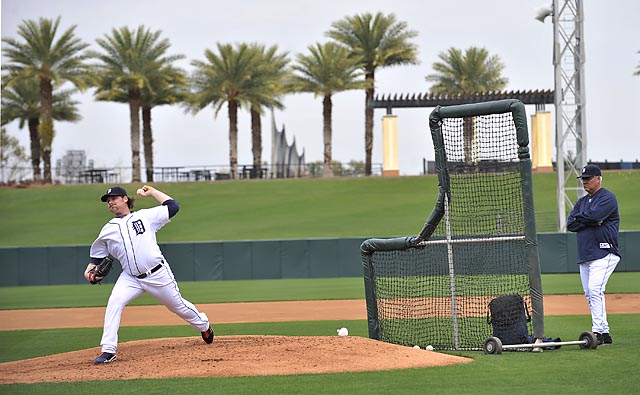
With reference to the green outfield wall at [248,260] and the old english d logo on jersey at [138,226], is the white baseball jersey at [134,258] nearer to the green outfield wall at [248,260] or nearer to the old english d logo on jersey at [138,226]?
the old english d logo on jersey at [138,226]

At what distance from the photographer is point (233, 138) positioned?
6156cm

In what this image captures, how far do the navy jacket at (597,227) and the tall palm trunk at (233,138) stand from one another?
1967 inches

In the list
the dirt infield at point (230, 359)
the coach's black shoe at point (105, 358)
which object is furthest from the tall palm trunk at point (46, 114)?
the coach's black shoe at point (105, 358)

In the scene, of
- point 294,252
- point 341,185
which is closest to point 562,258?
point 294,252

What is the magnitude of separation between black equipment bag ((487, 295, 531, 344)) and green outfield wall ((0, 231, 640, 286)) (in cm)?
1889

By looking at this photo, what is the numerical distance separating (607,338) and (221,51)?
49.7 metres

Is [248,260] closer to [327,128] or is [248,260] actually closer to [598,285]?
[598,285]

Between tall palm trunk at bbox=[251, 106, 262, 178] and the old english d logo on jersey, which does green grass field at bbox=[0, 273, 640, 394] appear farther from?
tall palm trunk at bbox=[251, 106, 262, 178]

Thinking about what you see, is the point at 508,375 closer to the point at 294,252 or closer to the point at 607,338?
the point at 607,338

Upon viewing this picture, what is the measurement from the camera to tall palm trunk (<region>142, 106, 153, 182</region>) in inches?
2458

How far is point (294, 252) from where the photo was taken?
100.0 feet

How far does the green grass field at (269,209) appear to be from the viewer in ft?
154

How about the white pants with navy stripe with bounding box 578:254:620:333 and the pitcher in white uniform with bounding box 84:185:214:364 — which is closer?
the pitcher in white uniform with bounding box 84:185:214:364

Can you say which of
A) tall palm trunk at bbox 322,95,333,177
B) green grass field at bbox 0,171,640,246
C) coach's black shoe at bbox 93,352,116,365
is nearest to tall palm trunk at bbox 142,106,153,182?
green grass field at bbox 0,171,640,246
